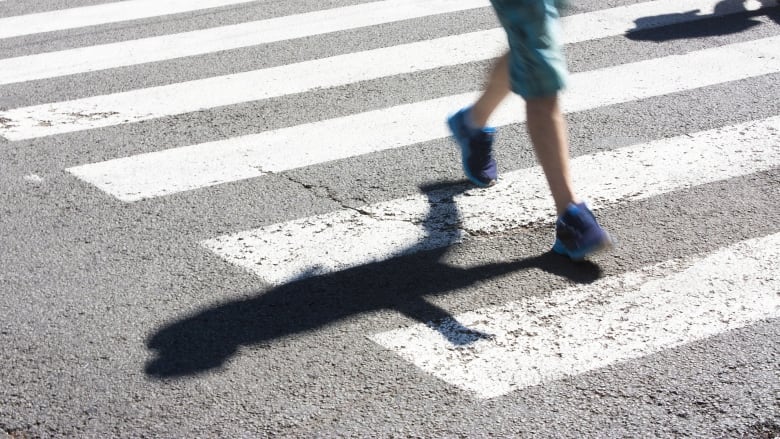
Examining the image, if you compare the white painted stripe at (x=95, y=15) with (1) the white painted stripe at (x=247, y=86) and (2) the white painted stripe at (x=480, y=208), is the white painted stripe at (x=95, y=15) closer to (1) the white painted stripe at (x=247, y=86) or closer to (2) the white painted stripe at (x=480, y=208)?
(1) the white painted stripe at (x=247, y=86)

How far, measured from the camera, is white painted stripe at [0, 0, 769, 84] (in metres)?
6.41

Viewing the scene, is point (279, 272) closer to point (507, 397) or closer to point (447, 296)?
point (447, 296)

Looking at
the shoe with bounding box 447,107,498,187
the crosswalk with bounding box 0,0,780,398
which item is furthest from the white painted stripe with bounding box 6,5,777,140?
the shoe with bounding box 447,107,498,187

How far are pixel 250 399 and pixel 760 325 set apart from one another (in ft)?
5.03

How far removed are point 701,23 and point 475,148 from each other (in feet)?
9.70

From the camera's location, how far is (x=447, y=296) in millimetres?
3572

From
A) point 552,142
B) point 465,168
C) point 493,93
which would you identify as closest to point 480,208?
point 465,168

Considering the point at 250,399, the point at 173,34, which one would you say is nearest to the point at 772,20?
the point at 173,34

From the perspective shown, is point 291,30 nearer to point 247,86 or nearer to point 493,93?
point 247,86

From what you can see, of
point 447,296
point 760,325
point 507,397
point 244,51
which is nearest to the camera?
point 507,397

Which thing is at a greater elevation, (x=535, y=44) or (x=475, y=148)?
(x=535, y=44)

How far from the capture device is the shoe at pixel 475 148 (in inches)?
171

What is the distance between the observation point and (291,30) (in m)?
6.93

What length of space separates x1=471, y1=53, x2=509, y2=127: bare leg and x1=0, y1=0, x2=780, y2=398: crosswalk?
0.31 metres
